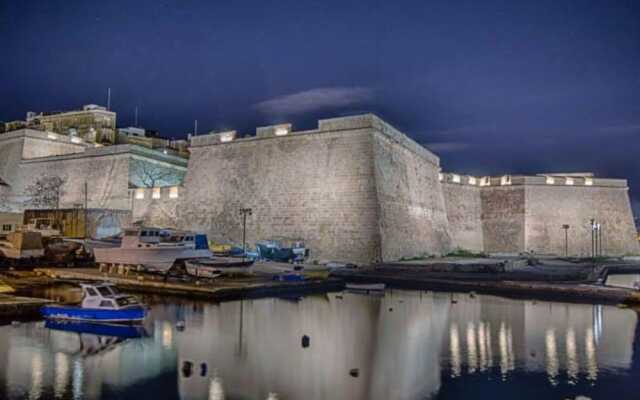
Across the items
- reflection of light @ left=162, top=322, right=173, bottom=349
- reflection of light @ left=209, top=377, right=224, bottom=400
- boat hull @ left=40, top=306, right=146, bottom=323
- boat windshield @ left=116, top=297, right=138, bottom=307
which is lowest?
reflection of light @ left=209, top=377, right=224, bottom=400

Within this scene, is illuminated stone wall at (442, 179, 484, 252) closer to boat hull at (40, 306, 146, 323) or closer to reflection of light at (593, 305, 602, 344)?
reflection of light at (593, 305, 602, 344)

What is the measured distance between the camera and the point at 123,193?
114 ft

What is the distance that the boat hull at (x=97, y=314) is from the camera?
13.7 m

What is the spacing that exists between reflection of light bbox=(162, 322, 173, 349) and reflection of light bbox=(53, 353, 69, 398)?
2.02 metres

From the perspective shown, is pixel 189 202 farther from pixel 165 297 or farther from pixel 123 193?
pixel 165 297

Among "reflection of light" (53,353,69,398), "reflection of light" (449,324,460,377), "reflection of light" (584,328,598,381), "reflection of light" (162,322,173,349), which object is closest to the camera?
"reflection of light" (53,353,69,398)

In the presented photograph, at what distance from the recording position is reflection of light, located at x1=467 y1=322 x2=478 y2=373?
10.7m

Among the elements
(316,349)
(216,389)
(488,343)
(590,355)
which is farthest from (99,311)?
(590,355)

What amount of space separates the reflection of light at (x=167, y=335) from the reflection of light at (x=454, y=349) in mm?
5931

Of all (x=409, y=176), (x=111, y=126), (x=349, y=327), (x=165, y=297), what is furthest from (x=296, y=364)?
(x=111, y=126)

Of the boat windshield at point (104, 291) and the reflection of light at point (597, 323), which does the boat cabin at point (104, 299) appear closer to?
the boat windshield at point (104, 291)

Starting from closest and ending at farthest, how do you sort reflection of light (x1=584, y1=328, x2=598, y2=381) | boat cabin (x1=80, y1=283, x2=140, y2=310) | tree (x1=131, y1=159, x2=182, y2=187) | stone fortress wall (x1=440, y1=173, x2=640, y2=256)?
reflection of light (x1=584, y1=328, x2=598, y2=381) → boat cabin (x1=80, y1=283, x2=140, y2=310) → tree (x1=131, y1=159, x2=182, y2=187) → stone fortress wall (x1=440, y1=173, x2=640, y2=256)

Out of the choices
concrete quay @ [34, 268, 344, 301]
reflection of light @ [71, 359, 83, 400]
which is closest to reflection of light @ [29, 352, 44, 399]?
reflection of light @ [71, 359, 83, 400]

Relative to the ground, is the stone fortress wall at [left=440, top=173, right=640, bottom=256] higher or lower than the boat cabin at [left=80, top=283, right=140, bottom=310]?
higher
